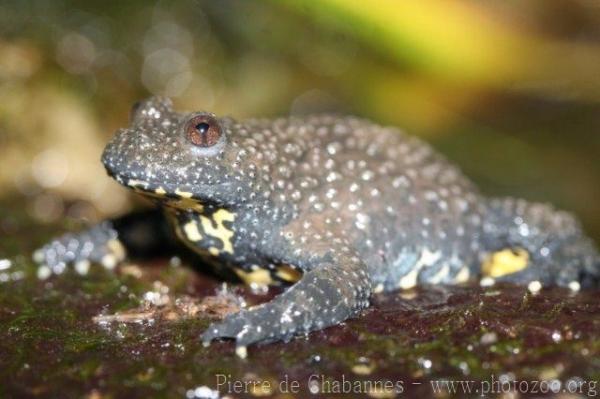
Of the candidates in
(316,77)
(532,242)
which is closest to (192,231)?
(532,242)

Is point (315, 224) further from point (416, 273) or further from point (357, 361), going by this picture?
point (357, 361)

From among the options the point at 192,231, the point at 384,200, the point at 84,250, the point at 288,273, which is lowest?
the point at 288,273

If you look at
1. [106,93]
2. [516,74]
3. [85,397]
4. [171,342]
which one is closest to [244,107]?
[106,93]

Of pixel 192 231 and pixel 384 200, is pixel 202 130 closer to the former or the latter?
pixel 192 231

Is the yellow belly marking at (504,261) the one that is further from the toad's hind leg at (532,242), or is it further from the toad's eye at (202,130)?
the toad's eye at (202,130)

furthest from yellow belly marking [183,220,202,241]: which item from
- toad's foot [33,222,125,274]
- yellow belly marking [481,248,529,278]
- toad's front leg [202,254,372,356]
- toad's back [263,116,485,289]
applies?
yellow belly marking [481,248,529,278]


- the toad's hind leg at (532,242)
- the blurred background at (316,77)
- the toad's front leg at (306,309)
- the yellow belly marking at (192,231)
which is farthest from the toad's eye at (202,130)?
the blurred background at (316,77)
